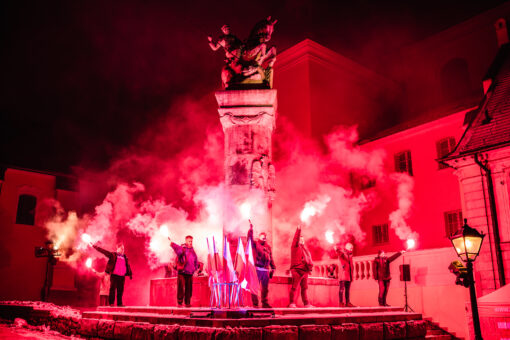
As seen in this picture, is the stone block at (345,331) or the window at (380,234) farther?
the window at (380,234)

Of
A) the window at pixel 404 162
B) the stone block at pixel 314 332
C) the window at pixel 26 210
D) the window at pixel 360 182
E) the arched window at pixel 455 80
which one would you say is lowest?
the stone block at pixel 314 332

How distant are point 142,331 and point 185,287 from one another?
2423 mm

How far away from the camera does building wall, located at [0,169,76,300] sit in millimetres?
27781

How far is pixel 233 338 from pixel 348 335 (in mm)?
2821

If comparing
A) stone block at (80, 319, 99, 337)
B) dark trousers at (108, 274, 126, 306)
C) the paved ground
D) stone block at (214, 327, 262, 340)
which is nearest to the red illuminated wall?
dark trousers at (108, 274, 126, 306)

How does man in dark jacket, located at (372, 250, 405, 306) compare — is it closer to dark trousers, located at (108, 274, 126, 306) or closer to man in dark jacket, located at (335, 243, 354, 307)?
man in dark jacket, located at (335, 243, 354, 307)

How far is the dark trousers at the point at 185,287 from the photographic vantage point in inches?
437

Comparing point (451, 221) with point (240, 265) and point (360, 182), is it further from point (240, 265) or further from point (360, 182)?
point (240, 265)

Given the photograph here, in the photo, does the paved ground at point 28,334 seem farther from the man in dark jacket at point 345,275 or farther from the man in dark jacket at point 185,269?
the man in dark jacket at point 345,275

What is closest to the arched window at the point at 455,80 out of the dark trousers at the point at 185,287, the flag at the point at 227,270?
the dark trousers at the point at 185,287

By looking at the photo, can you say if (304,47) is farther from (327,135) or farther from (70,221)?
(70,221)

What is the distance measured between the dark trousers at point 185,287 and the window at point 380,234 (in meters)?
18.4

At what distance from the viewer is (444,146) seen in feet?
81.0

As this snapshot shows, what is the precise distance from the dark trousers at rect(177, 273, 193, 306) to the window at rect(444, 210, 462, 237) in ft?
56.9
